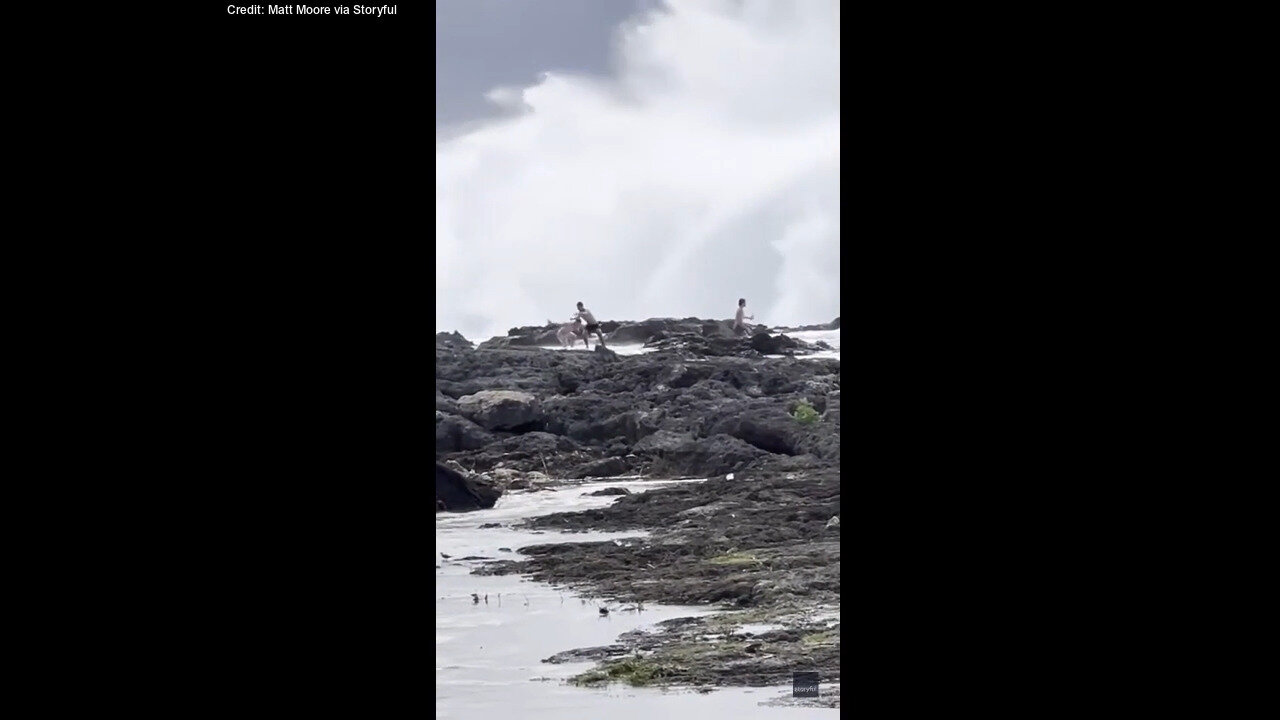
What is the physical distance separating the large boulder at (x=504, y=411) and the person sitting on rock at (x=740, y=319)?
1.94 meters

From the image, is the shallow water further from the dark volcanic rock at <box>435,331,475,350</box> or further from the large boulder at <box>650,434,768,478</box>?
the dark volcanic rock at <box>435,331,475,350</box>

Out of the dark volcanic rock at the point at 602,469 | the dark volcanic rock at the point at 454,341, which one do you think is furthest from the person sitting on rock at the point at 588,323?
the dark volcanic rock at the point at 602,469

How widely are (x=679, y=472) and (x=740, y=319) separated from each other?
7.21 feet

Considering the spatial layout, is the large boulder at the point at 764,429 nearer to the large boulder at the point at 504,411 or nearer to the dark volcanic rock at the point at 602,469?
the dark volcanic rock at the point at 602,469

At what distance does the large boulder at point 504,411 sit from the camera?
23.7ft

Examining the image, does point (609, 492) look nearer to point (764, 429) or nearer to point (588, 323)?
point (764, 429)

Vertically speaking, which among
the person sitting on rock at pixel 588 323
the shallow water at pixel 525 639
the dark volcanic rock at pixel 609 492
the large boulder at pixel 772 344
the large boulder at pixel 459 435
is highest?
the person sitting on rock at pixel 588 323

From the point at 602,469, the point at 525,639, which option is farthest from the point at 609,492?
the point at 525,639
